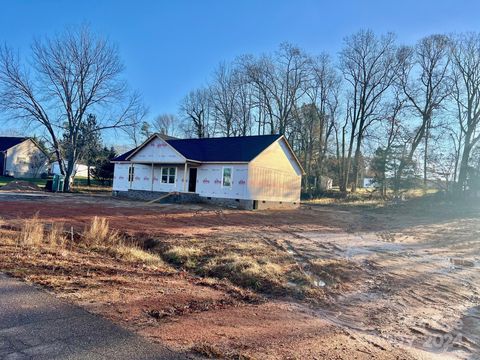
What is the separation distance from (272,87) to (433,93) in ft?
59.9

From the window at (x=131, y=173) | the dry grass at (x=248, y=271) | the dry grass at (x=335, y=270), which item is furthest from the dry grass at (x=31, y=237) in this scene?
the window at (x=131, y=173)

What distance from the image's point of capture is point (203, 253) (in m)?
8.75

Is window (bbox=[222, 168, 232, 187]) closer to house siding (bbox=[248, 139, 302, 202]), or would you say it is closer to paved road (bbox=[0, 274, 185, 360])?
house siding (bbox=[248, 139, 302, 202])

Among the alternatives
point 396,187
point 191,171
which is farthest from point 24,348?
point 396,187

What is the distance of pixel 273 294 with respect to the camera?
20.1 ft

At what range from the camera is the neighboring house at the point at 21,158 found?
154 feet

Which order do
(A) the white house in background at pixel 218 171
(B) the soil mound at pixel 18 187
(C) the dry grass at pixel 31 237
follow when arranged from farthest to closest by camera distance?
(B) the soil mound at pixel 18 187 → (A) the white house in background at pixel 218 171 → (C) the dry grass at pixel 31 237

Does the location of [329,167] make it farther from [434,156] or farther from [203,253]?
[203,253]

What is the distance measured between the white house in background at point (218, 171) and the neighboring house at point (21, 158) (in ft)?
80.9

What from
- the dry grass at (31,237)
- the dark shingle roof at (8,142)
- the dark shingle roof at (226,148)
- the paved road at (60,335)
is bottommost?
the paved road at (60,335)

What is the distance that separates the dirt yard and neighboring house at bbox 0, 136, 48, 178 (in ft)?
140

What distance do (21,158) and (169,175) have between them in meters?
32.2

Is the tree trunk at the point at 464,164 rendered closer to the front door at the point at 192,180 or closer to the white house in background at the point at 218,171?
the white house in background at the point at 218,171

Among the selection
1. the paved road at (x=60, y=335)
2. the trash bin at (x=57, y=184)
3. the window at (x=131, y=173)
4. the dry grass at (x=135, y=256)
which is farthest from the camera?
the trash bin at (x=57, y=184)
